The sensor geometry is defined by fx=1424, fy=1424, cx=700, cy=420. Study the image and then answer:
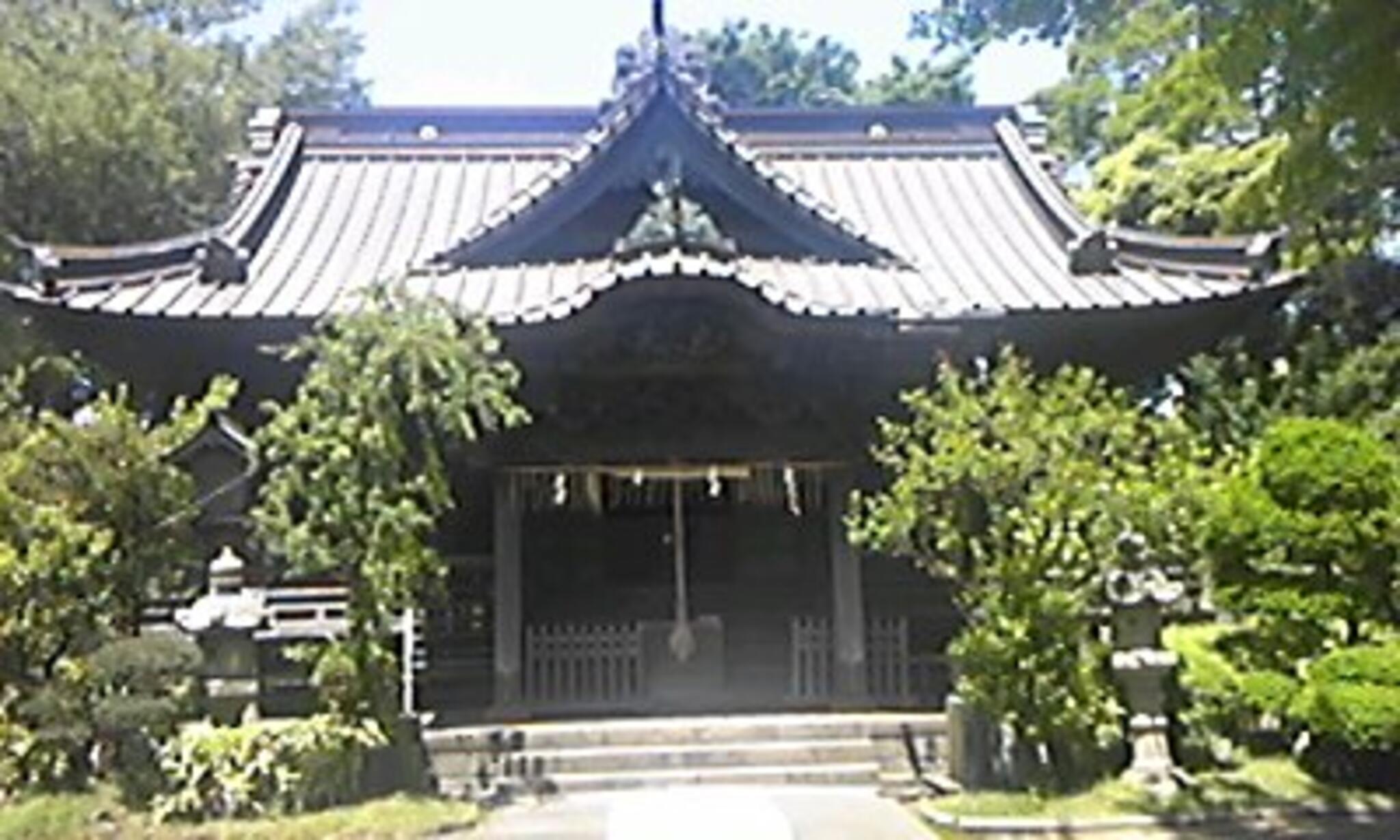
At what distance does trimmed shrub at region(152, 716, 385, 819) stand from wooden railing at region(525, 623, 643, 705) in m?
3.34

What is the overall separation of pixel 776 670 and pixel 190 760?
21.5ft

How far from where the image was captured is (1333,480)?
422 inches

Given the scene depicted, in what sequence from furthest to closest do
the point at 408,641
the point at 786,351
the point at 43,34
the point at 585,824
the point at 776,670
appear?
the point at 43,34
the point at 776,670
the point at 786,351
the point at 408,641
the point at 585,824

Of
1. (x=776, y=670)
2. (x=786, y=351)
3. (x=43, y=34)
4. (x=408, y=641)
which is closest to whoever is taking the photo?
(x=408, y=641)

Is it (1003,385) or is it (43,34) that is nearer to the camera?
(1003,385)

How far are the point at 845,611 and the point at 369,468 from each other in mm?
5205

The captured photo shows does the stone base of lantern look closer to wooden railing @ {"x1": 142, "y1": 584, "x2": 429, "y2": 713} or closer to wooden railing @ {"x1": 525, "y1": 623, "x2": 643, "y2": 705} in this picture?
wooden railing @ {"x1": 525, "y1": 623, "x2": 643, "y2": 705}

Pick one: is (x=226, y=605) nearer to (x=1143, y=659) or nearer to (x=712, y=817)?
→ (x=712, y=817)

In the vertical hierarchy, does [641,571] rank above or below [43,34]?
below

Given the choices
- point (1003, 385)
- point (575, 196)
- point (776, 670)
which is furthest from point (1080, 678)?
point (575, 196)

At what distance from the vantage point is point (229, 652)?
11508 mm

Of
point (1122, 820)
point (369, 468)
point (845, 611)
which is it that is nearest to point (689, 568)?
point (845, 611)

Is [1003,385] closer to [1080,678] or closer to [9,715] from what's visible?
[1080,678]

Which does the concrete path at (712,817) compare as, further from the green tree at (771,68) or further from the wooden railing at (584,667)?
the green tree at (771,68)
